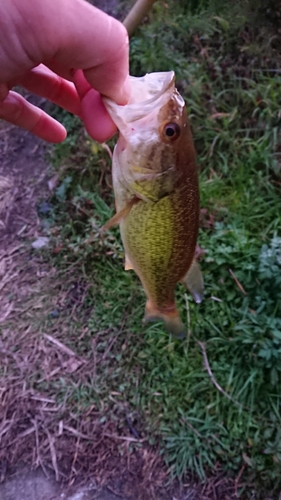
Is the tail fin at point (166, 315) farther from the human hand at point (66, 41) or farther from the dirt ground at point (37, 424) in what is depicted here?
the dirt ground at point (37, 424)

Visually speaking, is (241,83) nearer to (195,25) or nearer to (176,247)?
(195,25)

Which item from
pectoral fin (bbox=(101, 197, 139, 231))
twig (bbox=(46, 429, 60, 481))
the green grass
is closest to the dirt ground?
A: twig (bbox=(46, 429, 60, 481))

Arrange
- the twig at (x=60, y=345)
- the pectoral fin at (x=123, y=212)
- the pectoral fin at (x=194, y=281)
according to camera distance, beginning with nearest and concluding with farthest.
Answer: the pectoral fin at (x=123, y=212) < the pectoral fin at (x=194, y=281) < the twig at (x=60, y=345)

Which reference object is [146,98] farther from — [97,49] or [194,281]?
[194,281]

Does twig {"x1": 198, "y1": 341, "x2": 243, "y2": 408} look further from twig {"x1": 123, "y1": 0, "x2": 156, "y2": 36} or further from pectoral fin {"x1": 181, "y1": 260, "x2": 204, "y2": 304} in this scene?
twig {"x1": 123, "y1": 0, "x2": 156, "y2": 36}

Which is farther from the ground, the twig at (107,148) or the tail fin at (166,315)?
the tail fin at (166,315)

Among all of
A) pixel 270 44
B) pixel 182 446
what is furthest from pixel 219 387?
pixel 270 44

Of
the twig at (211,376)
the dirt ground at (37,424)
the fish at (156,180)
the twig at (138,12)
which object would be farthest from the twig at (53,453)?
the twig at (138,12)
